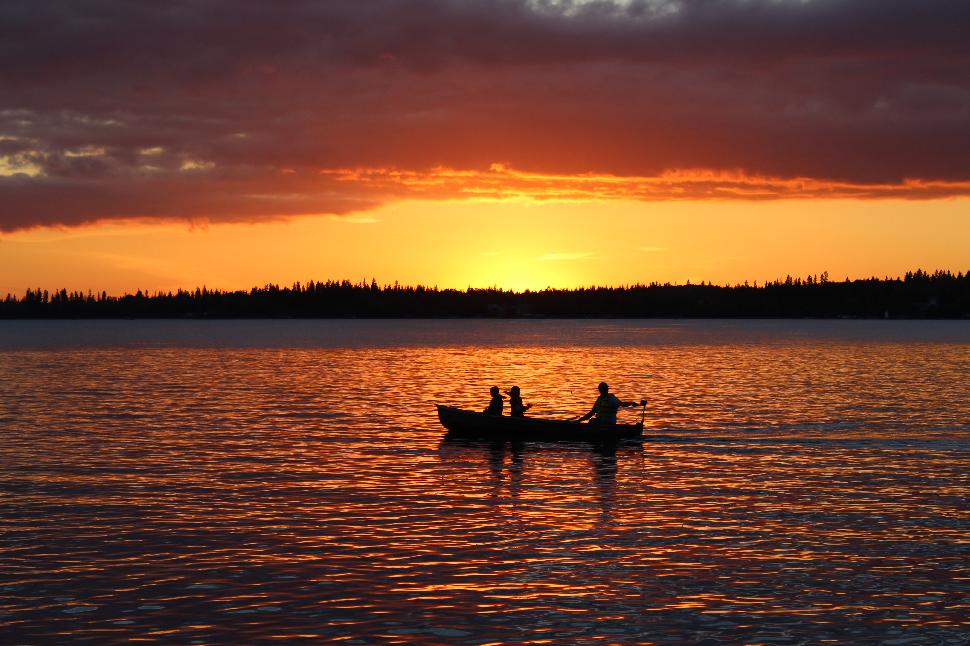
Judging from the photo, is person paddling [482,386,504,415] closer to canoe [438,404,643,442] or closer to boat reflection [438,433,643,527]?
canoe [438,404,643,442]

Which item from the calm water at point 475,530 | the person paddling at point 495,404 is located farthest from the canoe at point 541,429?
the calm water at point 475,530

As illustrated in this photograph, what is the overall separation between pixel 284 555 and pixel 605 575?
723 cm

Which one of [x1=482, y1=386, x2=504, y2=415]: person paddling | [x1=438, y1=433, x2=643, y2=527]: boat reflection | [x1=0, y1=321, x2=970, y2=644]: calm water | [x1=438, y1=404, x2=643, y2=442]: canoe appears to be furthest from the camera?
[x1=482, y1=386, x2=504, y2=415]: person paddling

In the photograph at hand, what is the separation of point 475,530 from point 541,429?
19.6m

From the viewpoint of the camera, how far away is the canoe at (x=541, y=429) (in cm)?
4582

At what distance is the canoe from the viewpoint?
45.8 m

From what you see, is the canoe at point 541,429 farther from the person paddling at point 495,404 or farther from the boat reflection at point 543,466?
the person paddling at point 495,404

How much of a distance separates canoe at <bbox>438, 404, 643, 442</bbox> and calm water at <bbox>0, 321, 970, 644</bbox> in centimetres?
89

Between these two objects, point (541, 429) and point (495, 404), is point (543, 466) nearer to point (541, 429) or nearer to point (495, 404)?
point (541, 429)

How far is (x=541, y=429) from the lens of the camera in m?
46.3

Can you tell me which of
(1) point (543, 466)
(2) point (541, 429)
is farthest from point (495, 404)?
(1) point (543, 466)

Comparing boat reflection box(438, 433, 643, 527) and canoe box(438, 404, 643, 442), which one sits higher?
canoe box(438, 404, 643, 442)

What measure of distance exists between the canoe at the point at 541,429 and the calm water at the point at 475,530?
89 cm

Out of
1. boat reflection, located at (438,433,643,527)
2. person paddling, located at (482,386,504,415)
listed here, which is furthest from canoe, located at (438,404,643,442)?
person paddling, located at (482,386,504,415)
